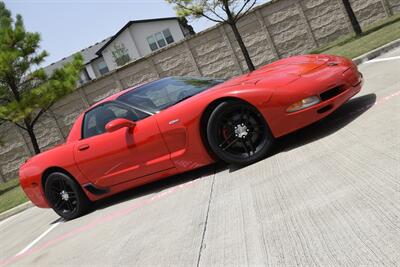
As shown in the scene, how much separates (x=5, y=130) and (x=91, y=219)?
52.3ft

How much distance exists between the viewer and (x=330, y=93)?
16.0 ft

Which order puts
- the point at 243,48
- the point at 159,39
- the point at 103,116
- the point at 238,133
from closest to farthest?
the point at 238,133, the point at 103,116, the point at 243,48, the point at 159,39

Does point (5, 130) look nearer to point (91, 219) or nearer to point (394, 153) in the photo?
point (91, 219)

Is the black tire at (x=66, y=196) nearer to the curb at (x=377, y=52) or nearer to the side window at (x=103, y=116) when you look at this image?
the side window at (x=103, y=116)

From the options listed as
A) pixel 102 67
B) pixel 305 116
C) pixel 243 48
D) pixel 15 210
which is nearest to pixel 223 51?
pixel 243 48

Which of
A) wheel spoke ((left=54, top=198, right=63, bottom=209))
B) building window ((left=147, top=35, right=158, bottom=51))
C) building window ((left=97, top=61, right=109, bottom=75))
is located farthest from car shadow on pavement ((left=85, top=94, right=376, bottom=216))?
building window ((left=97, top=61, right=109, bottom=75))

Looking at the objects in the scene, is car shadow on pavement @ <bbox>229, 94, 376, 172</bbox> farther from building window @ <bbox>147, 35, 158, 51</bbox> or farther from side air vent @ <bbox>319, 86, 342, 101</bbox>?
building window @ <bbox>147, 35, 158, 51</bbox>

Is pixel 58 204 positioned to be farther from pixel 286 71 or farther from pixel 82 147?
pixel 286 71

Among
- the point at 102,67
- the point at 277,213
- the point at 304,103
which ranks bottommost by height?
the point at 277,213

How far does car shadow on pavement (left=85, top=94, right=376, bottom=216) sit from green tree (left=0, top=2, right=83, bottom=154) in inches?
518

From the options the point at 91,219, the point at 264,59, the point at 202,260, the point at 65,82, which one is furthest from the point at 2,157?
the point at 202,260

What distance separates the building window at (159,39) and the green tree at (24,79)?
2880 cm

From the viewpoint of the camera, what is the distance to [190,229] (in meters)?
4.03

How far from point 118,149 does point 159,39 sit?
1731 inches
